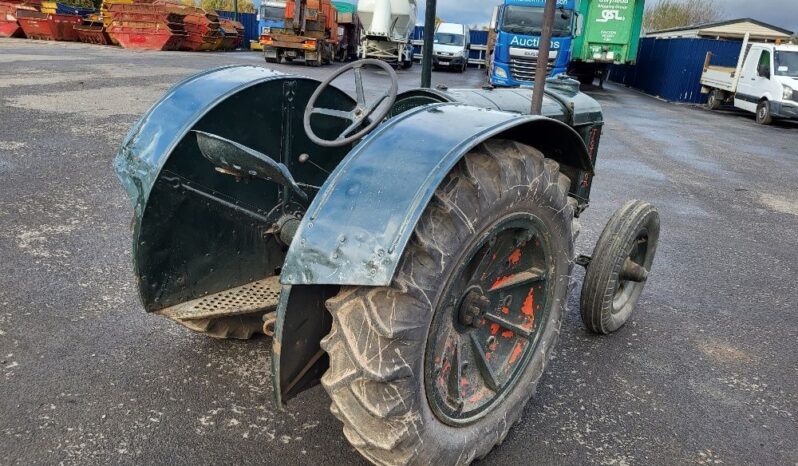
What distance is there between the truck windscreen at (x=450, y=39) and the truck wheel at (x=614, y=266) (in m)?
26.8

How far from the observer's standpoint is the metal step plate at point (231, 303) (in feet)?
9.28

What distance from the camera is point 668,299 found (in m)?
4.39

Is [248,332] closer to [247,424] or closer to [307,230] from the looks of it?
[247,424]

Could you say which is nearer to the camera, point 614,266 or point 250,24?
point 614,266

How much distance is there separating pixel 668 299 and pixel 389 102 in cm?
287

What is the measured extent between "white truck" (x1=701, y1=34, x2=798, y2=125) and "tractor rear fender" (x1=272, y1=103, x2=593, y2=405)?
56.0 feet

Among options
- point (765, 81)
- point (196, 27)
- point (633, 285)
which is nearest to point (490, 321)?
point (633, 285)

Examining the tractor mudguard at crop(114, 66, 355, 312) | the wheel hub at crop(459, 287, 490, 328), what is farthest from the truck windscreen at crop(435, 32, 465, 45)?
the wheel hub at crop(459, 287, 490, 328)

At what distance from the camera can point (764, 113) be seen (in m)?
17.0

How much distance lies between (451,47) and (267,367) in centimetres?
2717

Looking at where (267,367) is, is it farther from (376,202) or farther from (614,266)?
(614,266)

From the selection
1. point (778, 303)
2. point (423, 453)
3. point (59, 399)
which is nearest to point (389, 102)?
point (423, 453)

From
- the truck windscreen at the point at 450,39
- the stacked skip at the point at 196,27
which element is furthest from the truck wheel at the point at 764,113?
the stacked skip at the point at 196,27

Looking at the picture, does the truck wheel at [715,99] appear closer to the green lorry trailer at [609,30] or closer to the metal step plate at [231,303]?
the green lorry trailer at [609,30]
